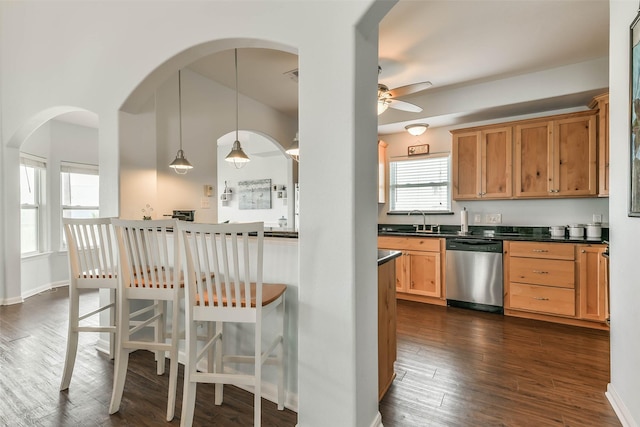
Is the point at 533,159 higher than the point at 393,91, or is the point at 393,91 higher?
A: the point at 393,91

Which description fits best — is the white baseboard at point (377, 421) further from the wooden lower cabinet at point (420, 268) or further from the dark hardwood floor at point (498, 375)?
the wooden lower cabinet at point (420, 268)

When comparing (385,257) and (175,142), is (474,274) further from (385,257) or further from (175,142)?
(175,142)

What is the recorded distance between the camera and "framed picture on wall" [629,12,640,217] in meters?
1.67

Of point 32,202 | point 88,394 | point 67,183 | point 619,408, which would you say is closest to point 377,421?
A: point 619,408

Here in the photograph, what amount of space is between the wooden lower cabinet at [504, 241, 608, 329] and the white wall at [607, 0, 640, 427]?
5.02 ft

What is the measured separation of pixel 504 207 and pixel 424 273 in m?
1.43

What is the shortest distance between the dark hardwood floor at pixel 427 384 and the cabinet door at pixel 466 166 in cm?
183

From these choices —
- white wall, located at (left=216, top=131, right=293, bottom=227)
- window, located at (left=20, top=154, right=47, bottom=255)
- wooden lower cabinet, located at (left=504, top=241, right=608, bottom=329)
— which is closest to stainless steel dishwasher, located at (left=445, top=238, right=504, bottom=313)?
wooden lower cabinet, located at (left=504, top=241, right=608, bottom=329)

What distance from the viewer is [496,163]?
4.21 metres

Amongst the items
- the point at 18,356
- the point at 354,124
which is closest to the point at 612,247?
the point at 354,124

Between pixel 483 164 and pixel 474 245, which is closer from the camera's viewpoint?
pixel 474 245

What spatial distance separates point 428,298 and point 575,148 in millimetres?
2496

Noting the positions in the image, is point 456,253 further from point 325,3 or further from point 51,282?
point 51,282

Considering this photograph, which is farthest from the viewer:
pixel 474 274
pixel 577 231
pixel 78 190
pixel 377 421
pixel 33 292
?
pixel 78 190
